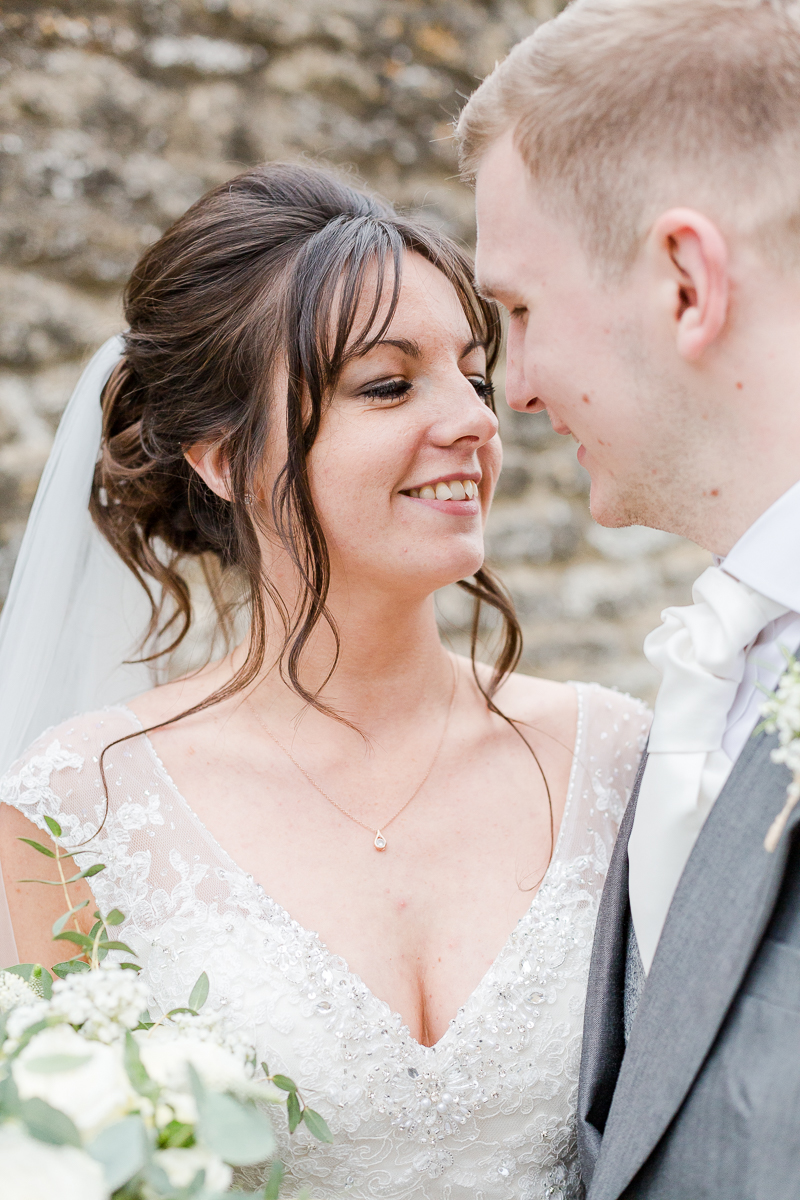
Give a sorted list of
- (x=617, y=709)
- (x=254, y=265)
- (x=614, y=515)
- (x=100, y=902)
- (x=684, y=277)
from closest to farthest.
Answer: (x=684, y=277)
(x=614, y=515)
(x=100, y=902)
(x=254, y=265)
(x=617, y=709)

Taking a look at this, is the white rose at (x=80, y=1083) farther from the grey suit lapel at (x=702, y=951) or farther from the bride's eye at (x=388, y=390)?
the bride's eye at (x=388, y=390)

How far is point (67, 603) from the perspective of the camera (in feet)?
8.63

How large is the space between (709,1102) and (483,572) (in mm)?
1680

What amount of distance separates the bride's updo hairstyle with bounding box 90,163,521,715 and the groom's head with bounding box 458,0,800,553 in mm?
A: 587

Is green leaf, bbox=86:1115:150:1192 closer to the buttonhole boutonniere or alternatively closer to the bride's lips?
the buttonhole boutonniere

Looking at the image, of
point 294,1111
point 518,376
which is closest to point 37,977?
point 294,1111

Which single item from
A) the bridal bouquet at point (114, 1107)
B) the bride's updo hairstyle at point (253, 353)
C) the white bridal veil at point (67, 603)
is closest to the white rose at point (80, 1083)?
the bridal bouquet at point (114, 1107)

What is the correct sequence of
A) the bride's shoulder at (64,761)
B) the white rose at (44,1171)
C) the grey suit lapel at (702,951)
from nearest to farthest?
the white rose at (44,1171)
the grey suit lapel at (702,951)
the bride's shoulder at (64,761)

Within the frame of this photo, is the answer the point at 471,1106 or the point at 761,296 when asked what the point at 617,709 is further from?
the point at 761,296

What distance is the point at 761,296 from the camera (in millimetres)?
1429

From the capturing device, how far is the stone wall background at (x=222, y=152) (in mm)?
3314

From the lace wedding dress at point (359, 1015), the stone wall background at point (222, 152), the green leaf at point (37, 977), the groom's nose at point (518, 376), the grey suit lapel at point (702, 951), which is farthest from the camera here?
A: the stone wall background at point (222, 152)

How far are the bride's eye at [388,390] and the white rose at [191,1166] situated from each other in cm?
148

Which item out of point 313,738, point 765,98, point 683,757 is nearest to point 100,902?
point 313,738
